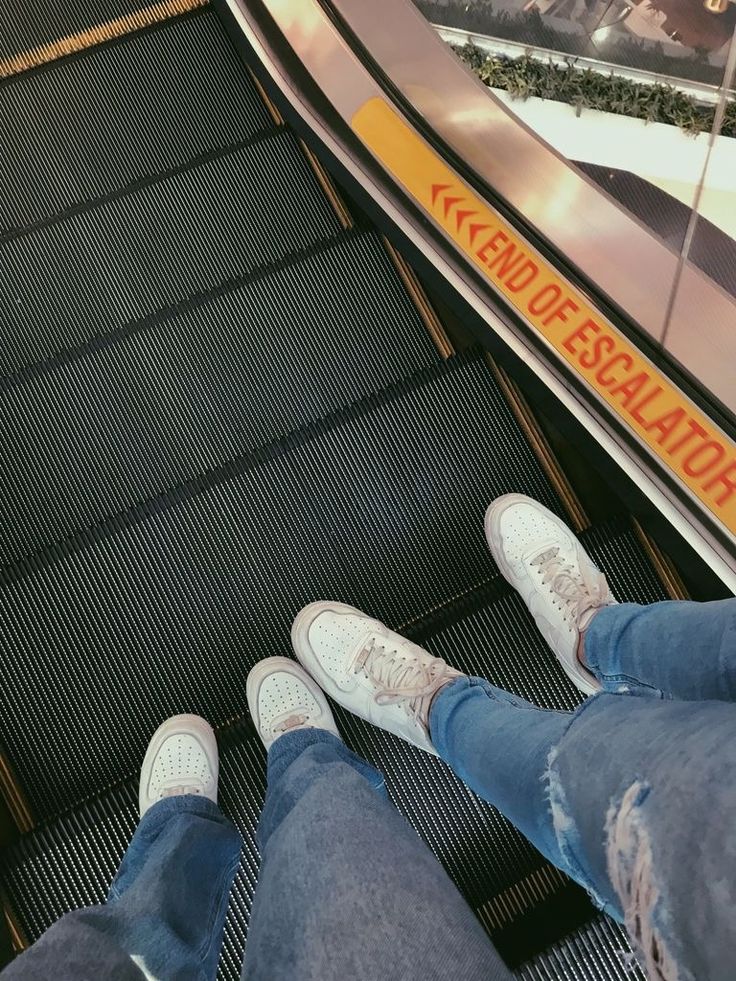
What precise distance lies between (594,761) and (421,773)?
1118 mm

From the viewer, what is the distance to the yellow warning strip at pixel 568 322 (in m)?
2.19

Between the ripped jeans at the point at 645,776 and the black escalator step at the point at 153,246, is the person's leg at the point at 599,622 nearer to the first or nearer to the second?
the ripped jeans at the point at 645,776

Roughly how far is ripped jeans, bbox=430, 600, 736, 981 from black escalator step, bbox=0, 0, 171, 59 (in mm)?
3187

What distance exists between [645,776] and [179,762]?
141 cm

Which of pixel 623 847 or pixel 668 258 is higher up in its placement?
pixel 668 258

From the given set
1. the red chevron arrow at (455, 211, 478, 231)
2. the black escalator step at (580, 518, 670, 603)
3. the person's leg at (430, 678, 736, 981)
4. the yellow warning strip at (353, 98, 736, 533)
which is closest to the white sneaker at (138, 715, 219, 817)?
the person's leg at (430, 678, 736, 981)

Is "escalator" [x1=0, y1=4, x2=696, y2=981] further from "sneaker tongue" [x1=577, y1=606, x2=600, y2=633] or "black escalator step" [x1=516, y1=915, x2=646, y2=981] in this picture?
"sneaker tongue" [x1=577, y1=606, x2=600, y2=633]

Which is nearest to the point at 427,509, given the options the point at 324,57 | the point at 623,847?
the point at 623,847

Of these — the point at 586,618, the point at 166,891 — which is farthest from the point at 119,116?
the point at 166,891

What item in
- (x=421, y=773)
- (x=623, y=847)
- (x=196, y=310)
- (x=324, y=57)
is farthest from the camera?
(x=324, y=57)

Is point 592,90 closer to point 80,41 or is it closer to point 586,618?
point 586,618

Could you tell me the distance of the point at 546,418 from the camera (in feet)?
8.79

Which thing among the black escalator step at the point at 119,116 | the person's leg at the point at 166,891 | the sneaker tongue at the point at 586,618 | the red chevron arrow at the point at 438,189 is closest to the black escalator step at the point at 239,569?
the person's leg at the point at 166,891

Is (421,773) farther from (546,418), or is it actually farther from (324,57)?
(324,57)
